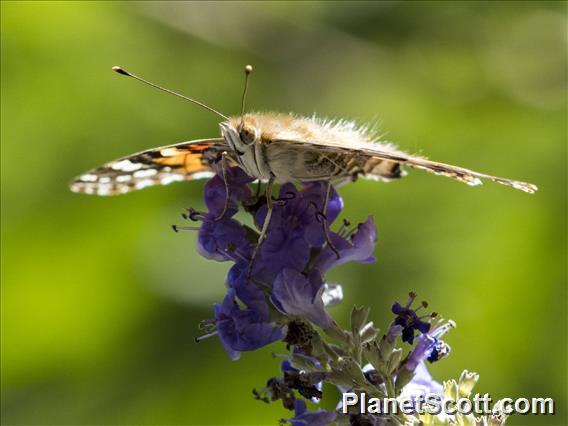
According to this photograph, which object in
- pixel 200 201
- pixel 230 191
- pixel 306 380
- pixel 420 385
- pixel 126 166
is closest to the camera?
pixel 306 380

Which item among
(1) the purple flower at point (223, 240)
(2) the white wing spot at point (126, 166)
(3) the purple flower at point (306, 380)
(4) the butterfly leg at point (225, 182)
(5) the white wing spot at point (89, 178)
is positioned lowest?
(3) the purple flower at point (306, 380)

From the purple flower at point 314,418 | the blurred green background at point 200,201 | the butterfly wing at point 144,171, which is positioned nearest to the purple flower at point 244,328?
the purple flower at point 314,418

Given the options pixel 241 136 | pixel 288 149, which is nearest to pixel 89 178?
pixel 241 136

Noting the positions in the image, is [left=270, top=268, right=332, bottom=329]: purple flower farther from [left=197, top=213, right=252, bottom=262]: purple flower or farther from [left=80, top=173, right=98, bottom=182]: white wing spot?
[left=80, top=173, right=98, bottom=182]: white wing spot

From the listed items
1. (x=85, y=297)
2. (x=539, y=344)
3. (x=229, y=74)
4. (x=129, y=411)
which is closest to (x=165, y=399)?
(x=129, y=411)

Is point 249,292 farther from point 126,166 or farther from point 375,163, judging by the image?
point 126,166

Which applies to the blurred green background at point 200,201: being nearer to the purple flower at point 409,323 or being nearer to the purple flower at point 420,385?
the purple flower at point 420,385
